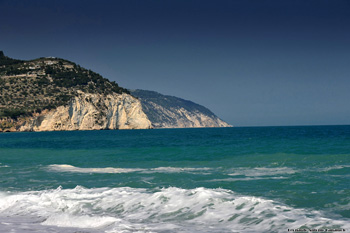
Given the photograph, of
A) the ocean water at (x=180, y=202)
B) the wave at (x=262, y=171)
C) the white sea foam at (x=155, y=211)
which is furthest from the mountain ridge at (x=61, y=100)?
the white sea foam at (x=155, y=211)

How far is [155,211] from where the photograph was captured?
10.4 meters

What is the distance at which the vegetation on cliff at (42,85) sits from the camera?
128 meters

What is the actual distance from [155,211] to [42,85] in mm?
151793

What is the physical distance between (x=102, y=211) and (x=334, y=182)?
30.1 ft

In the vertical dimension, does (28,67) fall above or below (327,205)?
above

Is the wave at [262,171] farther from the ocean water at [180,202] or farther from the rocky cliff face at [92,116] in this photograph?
the rocky cliff face at [92,116]

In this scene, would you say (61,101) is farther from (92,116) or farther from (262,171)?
(262,171)

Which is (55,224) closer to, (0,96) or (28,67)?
(0,96)

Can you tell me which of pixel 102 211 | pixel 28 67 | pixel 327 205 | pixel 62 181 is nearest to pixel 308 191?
pixel 327 205

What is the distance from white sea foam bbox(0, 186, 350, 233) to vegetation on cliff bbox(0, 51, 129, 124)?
398ft

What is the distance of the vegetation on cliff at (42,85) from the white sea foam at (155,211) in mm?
121281

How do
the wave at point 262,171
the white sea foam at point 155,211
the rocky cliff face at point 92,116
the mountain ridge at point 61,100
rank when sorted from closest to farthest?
the white sea foam at point 155,211 < the wave at point 262,171 < the mountain ridge at point 61,100 < the rocky cliff face at point 92,116

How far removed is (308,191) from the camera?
12.5m

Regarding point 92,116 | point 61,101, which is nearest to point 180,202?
point 61,101
